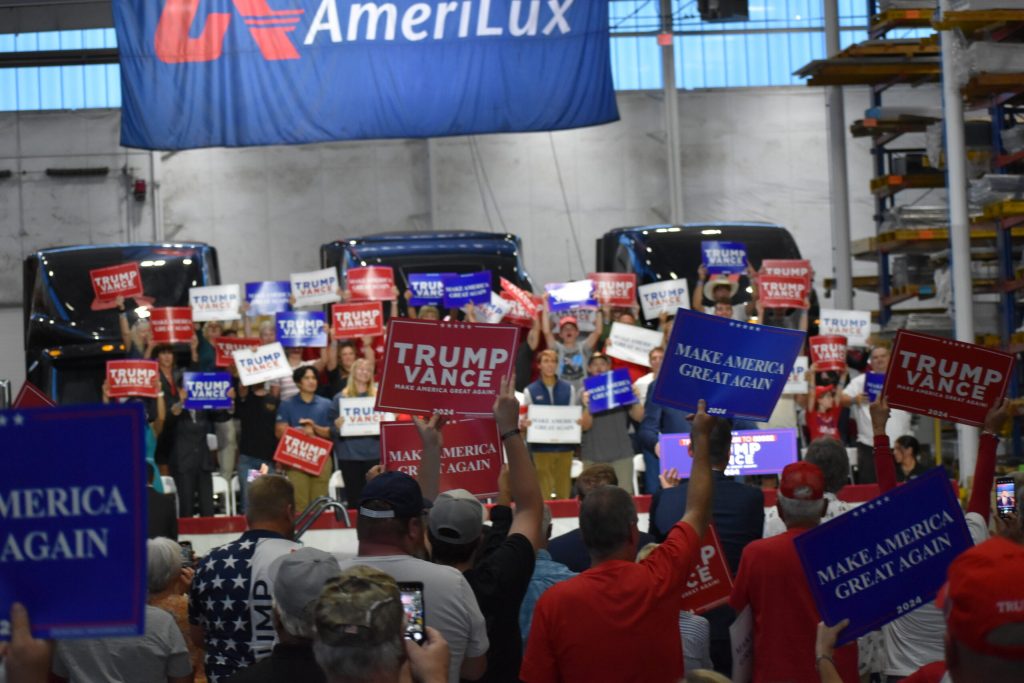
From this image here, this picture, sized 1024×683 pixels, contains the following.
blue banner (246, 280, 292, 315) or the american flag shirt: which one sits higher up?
blue banner (246, 280, 292, 315)

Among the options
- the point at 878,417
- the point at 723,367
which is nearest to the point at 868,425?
the point at 723,367

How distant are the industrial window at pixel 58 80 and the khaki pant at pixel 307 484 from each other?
717 inches

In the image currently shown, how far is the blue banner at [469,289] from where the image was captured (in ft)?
54.3

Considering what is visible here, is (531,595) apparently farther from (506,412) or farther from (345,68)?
(345,68)

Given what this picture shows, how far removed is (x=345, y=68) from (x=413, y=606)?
13771mm

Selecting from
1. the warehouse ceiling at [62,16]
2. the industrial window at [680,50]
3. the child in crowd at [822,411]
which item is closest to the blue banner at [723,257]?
the child in crowd at [822,411]

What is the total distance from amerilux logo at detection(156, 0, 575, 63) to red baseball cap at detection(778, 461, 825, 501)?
41.5 feet

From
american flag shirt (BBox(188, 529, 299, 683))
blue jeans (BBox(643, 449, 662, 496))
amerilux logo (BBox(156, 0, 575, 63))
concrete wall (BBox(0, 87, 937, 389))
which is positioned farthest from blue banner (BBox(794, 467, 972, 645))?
concrete wall (BBox(0, 87, 937, 389))

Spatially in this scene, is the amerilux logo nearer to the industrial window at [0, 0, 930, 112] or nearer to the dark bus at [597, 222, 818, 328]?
the dark bus at [597, 222, 818, 328]

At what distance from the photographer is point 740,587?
561cm

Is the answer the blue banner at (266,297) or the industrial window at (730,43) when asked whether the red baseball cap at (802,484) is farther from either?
the industrial window at (730,43)

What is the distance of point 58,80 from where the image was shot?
29906mm

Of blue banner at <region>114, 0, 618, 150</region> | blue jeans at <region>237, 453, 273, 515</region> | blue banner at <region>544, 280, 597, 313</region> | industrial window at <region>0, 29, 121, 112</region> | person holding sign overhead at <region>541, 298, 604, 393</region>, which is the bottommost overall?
blue jeans at <region>237, 453, 273, 515</region>

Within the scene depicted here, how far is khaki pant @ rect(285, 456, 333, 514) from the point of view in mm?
13352
